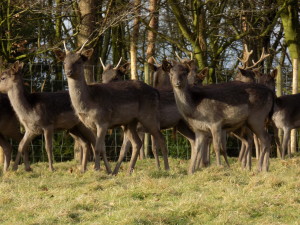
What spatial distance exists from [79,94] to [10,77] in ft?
6.53

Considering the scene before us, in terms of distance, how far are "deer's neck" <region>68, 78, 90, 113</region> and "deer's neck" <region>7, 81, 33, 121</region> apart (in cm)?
148

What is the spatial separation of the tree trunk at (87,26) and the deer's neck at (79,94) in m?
4.56

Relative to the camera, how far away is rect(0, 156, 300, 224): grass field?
7332mm

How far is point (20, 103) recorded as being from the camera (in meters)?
12.5

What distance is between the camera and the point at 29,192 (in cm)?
909

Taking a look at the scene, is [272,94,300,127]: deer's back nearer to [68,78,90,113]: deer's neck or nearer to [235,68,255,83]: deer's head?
[235,68,255,83]: deer's head

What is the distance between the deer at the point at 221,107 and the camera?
11180 mm

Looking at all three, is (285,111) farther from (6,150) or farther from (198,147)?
(6,150)

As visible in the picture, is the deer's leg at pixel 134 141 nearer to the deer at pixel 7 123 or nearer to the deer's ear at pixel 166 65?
the deer's ear at pixel 166 65

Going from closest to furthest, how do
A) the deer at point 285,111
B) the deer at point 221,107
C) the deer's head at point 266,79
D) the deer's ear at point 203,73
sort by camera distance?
1. the deer at point 221,107
2. the deer's ear at point 203,73
3. the deer's head at point 266,79
4. the deer at point 285,111

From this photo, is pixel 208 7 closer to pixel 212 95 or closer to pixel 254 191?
pixel 212 95

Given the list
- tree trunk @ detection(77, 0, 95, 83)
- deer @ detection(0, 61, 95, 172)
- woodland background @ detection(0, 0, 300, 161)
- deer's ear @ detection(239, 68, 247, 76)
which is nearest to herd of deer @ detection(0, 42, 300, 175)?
deer @ detection(0, 61, 95, 172)

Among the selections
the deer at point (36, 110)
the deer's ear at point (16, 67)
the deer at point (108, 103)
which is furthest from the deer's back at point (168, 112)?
the deer's ear at point (16, 67)

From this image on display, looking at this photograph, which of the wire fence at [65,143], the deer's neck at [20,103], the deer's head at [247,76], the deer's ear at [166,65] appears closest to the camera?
the deer's ear at [166,65]
